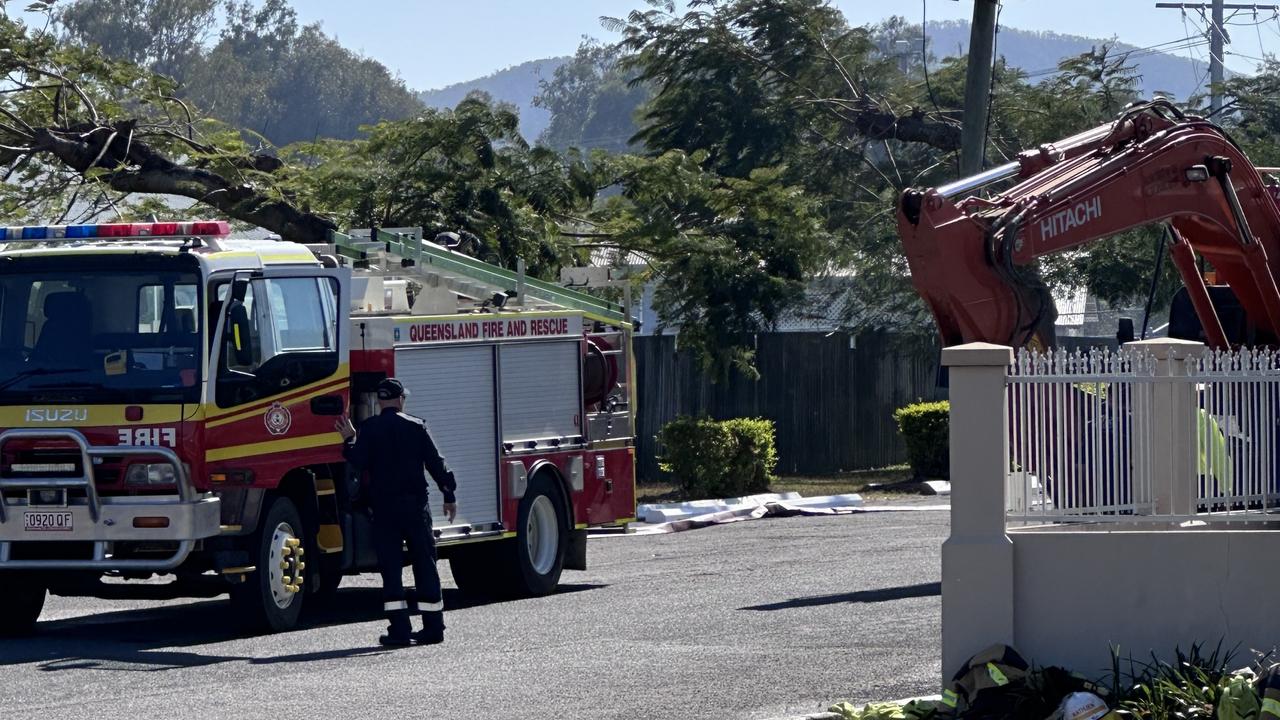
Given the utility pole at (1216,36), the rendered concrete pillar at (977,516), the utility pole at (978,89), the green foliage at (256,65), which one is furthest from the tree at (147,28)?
the rendered concrete pillar at (977,516)

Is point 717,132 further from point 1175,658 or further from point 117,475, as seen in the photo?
point 1175,658

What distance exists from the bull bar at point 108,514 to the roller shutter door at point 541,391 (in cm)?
360

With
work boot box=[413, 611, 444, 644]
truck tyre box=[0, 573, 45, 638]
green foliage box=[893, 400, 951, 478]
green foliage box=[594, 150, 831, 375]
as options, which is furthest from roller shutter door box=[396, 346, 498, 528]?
green foliage box=[893, 400, 951, 478]

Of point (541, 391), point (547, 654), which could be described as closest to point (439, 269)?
point (541, 391)

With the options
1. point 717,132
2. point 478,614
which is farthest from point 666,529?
point 717,132

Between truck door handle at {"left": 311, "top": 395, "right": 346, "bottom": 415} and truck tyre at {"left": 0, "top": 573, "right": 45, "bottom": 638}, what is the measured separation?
2411mm

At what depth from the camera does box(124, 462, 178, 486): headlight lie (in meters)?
12.7

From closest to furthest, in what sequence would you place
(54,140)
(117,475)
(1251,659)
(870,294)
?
(1251,659), (117,475), (54,140), (870,294)

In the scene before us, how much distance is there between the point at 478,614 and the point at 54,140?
1076 centimetres

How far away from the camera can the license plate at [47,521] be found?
41.8 ft

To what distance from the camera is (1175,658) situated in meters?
9.91

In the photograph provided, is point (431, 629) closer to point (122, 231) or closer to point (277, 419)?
point (277, 419)

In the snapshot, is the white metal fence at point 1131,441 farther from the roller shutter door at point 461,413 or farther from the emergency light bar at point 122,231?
the emergency light bar at point 122,231

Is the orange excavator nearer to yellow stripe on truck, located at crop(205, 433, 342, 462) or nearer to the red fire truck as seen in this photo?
the red fire truck
